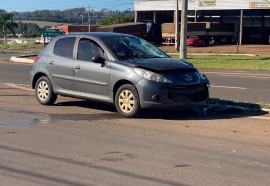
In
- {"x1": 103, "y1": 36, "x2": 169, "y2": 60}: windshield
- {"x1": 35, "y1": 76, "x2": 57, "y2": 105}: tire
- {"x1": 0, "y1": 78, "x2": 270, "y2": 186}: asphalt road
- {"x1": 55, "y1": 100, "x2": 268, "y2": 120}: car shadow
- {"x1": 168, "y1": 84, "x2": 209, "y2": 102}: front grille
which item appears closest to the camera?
{"x1": 0, "y1": 78, "x2": 270, "y2": 186}: asphalt road

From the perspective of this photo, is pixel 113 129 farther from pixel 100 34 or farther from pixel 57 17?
pixel 57 17

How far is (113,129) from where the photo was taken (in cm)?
941

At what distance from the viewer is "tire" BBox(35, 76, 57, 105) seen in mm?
12156

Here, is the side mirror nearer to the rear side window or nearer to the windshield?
the windshield

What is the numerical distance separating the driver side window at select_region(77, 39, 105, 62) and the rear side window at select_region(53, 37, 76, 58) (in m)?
0.28

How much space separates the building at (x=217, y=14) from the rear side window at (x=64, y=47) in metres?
51.4

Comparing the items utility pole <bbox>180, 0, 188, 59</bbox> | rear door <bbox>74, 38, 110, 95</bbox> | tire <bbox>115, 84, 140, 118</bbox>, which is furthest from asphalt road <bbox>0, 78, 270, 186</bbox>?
utility pole <bbox>180, 0, 188, 59</bbox>

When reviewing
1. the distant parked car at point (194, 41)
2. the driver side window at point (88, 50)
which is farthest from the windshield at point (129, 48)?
the distant parked car at point (194, 41)

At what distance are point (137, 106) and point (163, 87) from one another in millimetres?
626

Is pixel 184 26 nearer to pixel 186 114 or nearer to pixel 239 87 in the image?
pixel 239 87

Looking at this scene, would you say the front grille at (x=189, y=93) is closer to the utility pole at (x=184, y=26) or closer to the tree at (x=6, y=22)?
the utility pole at (x=184, y=26)

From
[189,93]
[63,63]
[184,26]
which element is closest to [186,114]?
[189,93]

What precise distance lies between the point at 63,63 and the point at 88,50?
74 centimetres

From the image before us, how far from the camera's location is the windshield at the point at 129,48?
36.3 ft
